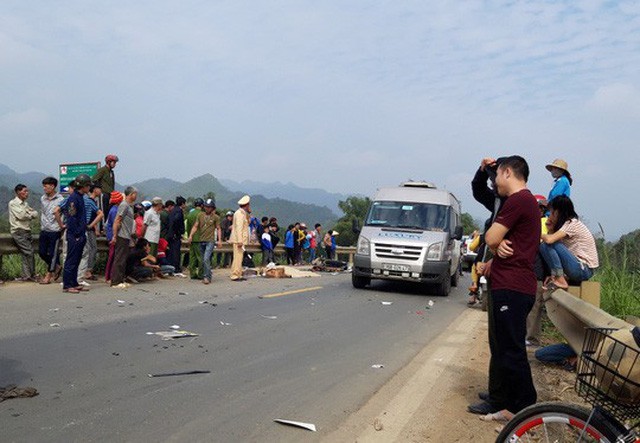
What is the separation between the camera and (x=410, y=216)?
15.2 metres

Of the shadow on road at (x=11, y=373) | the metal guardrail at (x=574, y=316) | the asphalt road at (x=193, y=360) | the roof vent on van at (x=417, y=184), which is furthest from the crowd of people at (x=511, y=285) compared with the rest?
the roof vent on van at (x=417, y=184)

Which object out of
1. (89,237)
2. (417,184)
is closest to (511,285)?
(89,237)

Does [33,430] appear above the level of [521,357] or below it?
below

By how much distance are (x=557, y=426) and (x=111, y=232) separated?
38.6 feet

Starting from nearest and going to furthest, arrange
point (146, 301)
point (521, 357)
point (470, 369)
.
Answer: point (521, 357)
point (470, 369)
point (146, 301)

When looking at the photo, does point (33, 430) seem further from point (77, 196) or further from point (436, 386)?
point (77, 196)

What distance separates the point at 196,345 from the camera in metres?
7.30

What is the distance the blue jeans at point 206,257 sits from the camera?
14750mm

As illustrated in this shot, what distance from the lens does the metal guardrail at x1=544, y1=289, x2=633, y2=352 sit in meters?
4.88

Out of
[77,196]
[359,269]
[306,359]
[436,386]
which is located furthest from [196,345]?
[359,269]

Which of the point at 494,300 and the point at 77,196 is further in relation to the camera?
the point at 77,196

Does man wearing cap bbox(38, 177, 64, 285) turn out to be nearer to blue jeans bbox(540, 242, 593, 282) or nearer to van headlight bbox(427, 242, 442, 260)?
van headlight bbox(427, 242, 442, 260)

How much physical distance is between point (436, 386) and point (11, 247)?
379 inches

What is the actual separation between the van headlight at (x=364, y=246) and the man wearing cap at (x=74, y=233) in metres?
6.45
